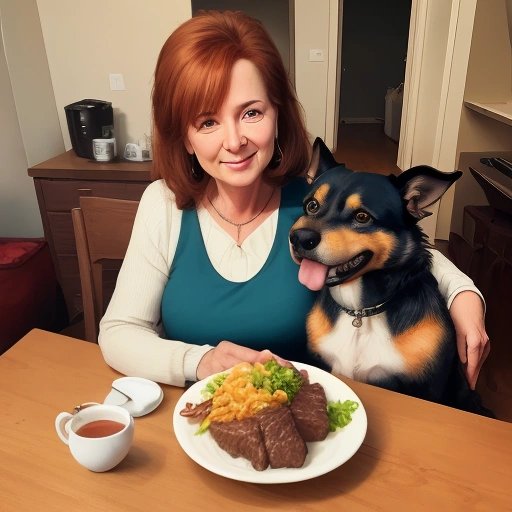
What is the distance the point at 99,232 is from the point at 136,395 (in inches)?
22.6

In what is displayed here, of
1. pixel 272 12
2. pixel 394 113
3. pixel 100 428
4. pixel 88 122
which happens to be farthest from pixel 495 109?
pixel 272 12

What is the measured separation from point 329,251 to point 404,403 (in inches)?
11.7

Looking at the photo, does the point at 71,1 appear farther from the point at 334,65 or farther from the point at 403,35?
the point at 403,35

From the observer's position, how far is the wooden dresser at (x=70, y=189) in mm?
2578

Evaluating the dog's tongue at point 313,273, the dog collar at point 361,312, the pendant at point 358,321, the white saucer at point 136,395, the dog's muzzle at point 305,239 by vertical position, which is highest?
the dog's muzzle at point 305,239

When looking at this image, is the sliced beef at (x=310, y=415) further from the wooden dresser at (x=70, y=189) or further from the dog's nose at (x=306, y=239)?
the wooden dresser at (x=70, y=189)

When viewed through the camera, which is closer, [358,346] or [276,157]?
[358,346]

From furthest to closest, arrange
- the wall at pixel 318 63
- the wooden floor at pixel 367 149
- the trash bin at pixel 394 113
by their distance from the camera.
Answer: the trash bin at pixel 394 113, the wooden floor at pixel 367 149, the wall at pixel 318 63

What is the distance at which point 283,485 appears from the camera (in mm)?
728

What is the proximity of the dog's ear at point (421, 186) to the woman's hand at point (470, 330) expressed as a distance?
0.18 metres

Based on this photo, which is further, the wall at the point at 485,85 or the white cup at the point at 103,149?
the white cup at the point at 103,149

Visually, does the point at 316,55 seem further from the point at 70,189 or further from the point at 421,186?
the point at 421,186

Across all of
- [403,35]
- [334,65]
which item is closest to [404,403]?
[334,65]

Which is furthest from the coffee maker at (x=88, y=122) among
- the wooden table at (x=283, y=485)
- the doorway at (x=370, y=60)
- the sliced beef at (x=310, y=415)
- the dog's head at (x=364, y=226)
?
the doorway at (x=370, y=60)
